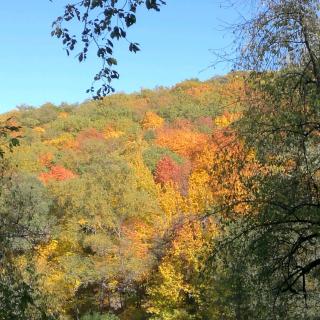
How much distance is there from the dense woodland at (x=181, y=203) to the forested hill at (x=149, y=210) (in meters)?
0.04

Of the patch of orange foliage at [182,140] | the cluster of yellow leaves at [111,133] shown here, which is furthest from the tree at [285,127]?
Result: the cluster of yellow leaves at [111,133]

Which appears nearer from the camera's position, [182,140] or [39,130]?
[182,140]

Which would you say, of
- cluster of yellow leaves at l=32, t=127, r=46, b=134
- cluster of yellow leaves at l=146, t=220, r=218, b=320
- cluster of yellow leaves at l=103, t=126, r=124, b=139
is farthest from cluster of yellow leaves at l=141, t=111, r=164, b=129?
cluster of yellow leaves at l=146, t=220, r=218, b=320

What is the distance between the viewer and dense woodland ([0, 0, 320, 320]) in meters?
5.84

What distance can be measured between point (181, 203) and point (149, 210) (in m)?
2.12

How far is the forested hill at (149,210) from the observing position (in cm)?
611

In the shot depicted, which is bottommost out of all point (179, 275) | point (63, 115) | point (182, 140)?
point (179, 275)

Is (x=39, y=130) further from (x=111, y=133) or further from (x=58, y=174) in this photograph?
(x=58, y=174)

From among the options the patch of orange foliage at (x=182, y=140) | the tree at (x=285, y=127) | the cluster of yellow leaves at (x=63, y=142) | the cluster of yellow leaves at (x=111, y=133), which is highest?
the cluster of yellow leaves at (x=111, y=133)

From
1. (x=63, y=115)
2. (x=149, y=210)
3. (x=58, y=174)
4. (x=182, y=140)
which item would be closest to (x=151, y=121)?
(x=182, y=140)

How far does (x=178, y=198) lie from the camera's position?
99.1 ft

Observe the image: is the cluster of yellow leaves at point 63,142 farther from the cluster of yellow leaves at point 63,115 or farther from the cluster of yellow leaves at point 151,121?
the cluster of yellow leaves at point 151,121

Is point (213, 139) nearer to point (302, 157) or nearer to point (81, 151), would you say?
point (302, 157)

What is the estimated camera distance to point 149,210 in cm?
2864
